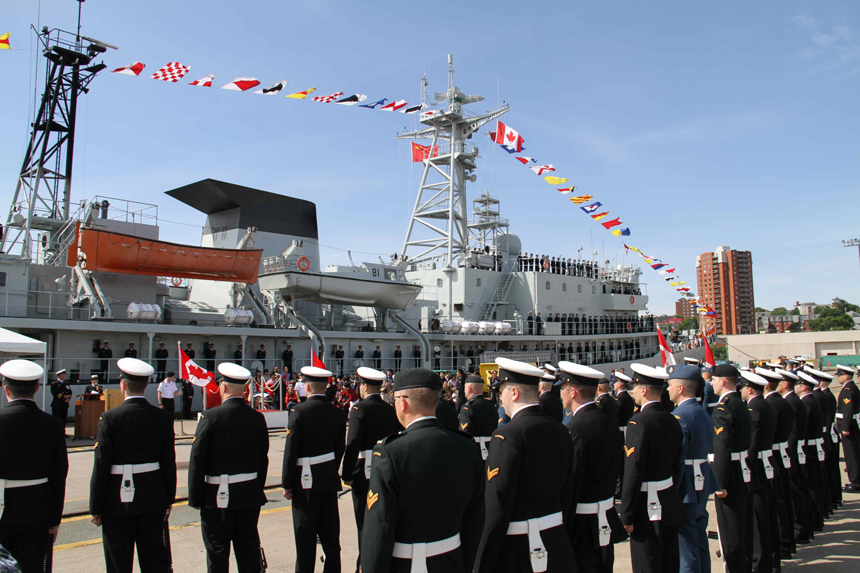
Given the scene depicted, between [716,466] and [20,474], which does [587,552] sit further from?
[20,474]

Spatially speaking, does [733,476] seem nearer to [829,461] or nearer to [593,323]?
[829,461]

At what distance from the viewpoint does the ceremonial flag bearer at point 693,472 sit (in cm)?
475

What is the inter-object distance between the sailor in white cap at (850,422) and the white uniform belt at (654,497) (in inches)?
245

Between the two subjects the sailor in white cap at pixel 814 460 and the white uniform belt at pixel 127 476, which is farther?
the sailor in white cap at pixel 814 460

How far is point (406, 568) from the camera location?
2617 millimetres

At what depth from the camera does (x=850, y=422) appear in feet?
28.9

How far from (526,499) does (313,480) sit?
2293mm

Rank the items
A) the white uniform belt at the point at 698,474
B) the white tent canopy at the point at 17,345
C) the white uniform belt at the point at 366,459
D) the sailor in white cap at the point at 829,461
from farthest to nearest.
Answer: the white tent canopy at the point at 17,345 → the sailor in white cap at the point at 829,461 → the white uniform belt at the point at 366,459 → the white uniform belt at the point at 698,474

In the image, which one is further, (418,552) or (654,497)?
(654,497)

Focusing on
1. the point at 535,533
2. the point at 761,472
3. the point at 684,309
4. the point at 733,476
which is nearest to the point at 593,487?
the point at 535,533

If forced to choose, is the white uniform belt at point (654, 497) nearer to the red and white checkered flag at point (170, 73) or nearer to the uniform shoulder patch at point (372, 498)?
the uniform shoulder patch at point (372, 498)

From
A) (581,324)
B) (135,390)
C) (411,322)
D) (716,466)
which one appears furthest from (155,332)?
(581,324)

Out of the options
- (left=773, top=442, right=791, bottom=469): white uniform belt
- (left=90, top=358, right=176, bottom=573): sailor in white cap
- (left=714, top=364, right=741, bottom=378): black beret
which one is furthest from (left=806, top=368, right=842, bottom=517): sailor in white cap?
(left=90, top=358, right=176, bottom=573): sailor in white cap

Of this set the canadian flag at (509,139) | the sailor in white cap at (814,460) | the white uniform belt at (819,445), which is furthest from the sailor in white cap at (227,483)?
the canadian flag at (509,139)
